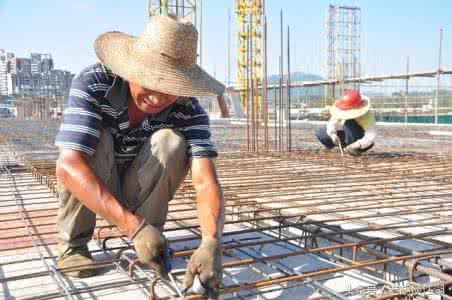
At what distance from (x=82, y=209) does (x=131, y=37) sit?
71 centimetres

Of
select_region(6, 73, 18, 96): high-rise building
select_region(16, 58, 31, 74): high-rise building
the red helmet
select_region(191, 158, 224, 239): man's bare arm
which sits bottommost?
select_region(191, 158, 224, 239): man's bare arm

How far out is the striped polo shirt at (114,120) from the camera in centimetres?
171

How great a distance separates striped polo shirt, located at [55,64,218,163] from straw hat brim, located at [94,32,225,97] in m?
0.11

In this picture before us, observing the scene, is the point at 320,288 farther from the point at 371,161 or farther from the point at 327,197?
the point at 371,161

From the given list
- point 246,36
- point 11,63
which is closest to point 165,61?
point 246,36

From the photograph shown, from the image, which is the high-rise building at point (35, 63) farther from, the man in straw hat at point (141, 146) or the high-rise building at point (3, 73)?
the man in straw hat at point (141, 146)

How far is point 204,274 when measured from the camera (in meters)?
1.40

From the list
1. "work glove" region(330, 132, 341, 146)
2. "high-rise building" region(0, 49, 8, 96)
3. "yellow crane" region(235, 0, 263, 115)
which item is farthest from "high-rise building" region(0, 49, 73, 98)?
"work glove" region(330, 132, 341, 146)

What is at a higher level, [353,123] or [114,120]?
[114,120]

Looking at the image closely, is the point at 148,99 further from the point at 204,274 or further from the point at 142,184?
the point at 204,274

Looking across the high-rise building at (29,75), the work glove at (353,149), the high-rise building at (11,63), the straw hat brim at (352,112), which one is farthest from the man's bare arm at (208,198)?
the high-rise building at (11,63)

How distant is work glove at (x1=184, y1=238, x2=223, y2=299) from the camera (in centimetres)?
140

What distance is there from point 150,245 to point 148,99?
1.69ft

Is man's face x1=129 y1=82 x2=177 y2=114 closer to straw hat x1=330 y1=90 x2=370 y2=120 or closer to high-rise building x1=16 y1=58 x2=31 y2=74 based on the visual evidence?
straw hat x1=330 y1=90 x2=370 y2=120
